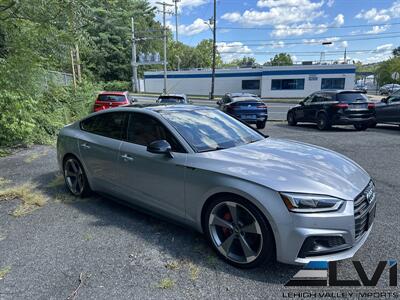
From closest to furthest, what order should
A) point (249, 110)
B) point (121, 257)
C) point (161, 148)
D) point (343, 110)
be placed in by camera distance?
point (121, 257) → point (161, 148) → point (343, 110) → point (249, 110)

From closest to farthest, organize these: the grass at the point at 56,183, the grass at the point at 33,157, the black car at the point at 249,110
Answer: the grass at the point at 56,183 < the grass at the point at 33,157 < the black car at the point at 249,110

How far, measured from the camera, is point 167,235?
3.64 m

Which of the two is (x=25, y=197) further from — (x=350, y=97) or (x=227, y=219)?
(x=350, y=97)

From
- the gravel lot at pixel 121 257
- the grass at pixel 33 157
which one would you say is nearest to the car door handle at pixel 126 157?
the gravel lot at pixel 121 257

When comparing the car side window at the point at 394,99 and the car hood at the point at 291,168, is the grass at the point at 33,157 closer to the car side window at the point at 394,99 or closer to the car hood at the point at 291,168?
the car hood at the point at 291,168

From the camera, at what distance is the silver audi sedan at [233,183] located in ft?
8.60

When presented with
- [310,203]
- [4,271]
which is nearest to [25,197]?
[4,271]

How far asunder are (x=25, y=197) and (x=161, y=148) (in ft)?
9.75

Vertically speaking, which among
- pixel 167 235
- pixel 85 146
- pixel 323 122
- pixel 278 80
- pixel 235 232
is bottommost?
pixel 167 235

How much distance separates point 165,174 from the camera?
3453mm

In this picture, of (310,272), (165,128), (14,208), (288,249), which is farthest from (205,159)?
(14,208)

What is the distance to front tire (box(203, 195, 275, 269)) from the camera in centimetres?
277

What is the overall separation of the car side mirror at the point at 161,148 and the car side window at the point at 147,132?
9cm

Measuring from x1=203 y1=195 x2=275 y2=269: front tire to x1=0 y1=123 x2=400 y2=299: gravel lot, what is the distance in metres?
0.13
